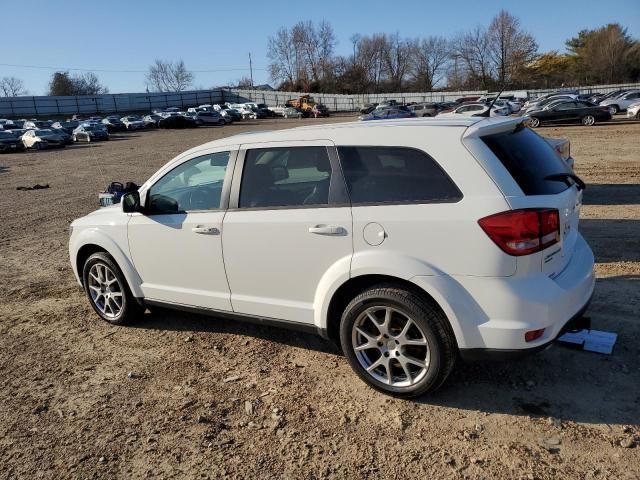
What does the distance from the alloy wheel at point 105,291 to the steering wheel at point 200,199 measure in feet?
4.07

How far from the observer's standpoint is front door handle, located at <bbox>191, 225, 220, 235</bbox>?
4156mm

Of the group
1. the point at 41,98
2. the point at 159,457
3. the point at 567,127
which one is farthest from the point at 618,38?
the point at 159,457

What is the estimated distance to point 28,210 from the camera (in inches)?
510

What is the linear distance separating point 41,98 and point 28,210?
246 ft

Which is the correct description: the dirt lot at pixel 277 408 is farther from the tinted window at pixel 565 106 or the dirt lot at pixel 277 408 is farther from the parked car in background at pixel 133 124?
the parked car in background at pixel 133 124

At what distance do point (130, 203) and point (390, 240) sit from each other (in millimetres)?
2503

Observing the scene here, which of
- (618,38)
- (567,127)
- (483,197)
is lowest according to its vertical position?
(567,127)

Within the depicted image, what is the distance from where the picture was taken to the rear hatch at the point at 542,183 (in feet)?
10.4

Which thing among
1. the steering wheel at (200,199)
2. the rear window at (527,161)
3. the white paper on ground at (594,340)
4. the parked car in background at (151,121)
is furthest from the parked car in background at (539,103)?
the parked car in background at (151,121)

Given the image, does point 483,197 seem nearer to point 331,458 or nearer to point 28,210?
point 331,458

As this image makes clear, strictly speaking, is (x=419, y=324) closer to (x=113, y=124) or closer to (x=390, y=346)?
(x=390, y=346)

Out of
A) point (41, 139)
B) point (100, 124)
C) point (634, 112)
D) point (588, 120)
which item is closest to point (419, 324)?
point (588, 120)

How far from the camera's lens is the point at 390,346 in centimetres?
353

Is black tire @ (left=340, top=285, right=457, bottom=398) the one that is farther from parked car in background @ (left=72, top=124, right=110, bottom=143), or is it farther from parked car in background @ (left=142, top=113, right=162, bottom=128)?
parked car in background @ (left=142, top=113, right=162, bottom=128)
